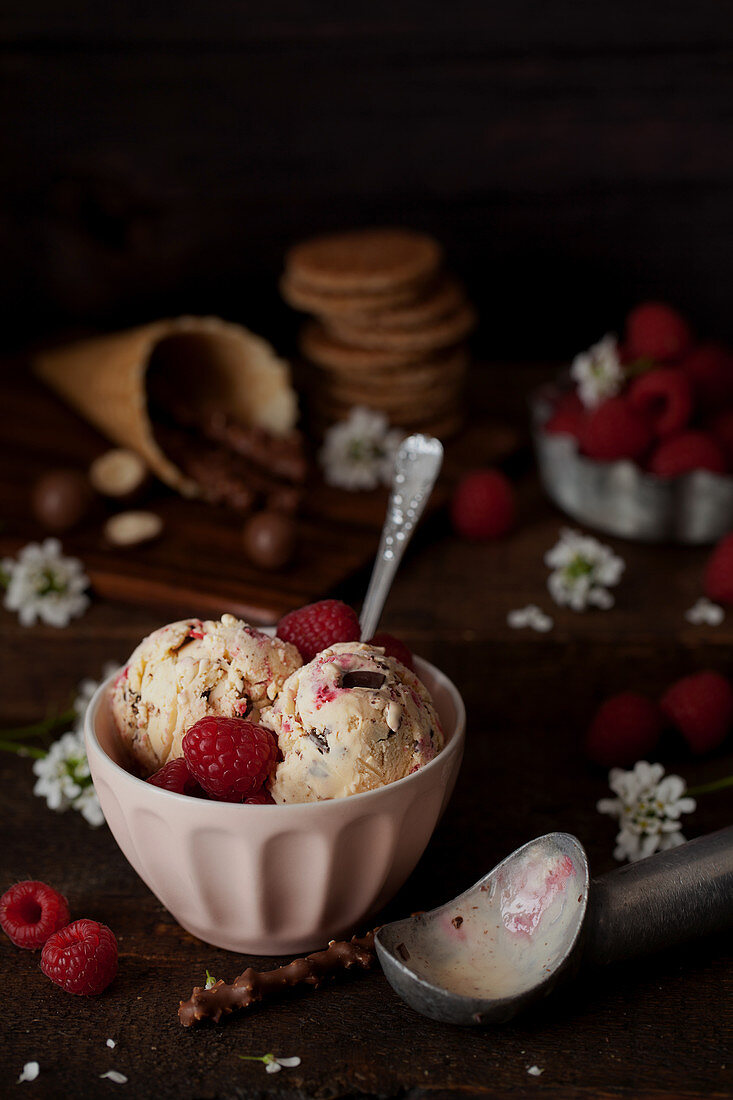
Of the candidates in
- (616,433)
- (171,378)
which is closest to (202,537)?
(171,378)

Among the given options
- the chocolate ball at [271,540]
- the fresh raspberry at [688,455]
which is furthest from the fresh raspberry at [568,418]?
the chocolate ball at [271,540]

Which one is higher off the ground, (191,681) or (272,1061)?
(191,681)

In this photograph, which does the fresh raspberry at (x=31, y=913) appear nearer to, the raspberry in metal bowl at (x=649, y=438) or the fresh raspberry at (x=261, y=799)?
the fresh raspberry at (x=261, y=799)

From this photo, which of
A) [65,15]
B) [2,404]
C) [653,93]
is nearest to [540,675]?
[2,404]

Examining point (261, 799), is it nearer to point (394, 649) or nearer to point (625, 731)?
point (394, 649)

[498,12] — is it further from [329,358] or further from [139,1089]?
[139,1089]

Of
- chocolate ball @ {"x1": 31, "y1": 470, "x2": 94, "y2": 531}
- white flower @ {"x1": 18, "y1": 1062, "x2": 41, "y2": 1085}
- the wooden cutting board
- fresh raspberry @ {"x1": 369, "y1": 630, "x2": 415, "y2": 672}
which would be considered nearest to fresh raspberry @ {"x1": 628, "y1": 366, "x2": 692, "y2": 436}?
the wooden cutting board

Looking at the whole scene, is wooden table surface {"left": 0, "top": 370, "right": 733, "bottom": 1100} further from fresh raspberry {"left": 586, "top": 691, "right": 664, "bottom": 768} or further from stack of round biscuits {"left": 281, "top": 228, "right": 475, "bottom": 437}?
stack of round biscuits {"left": 281, "top": 228, "right": 475, "bottom": 437}
